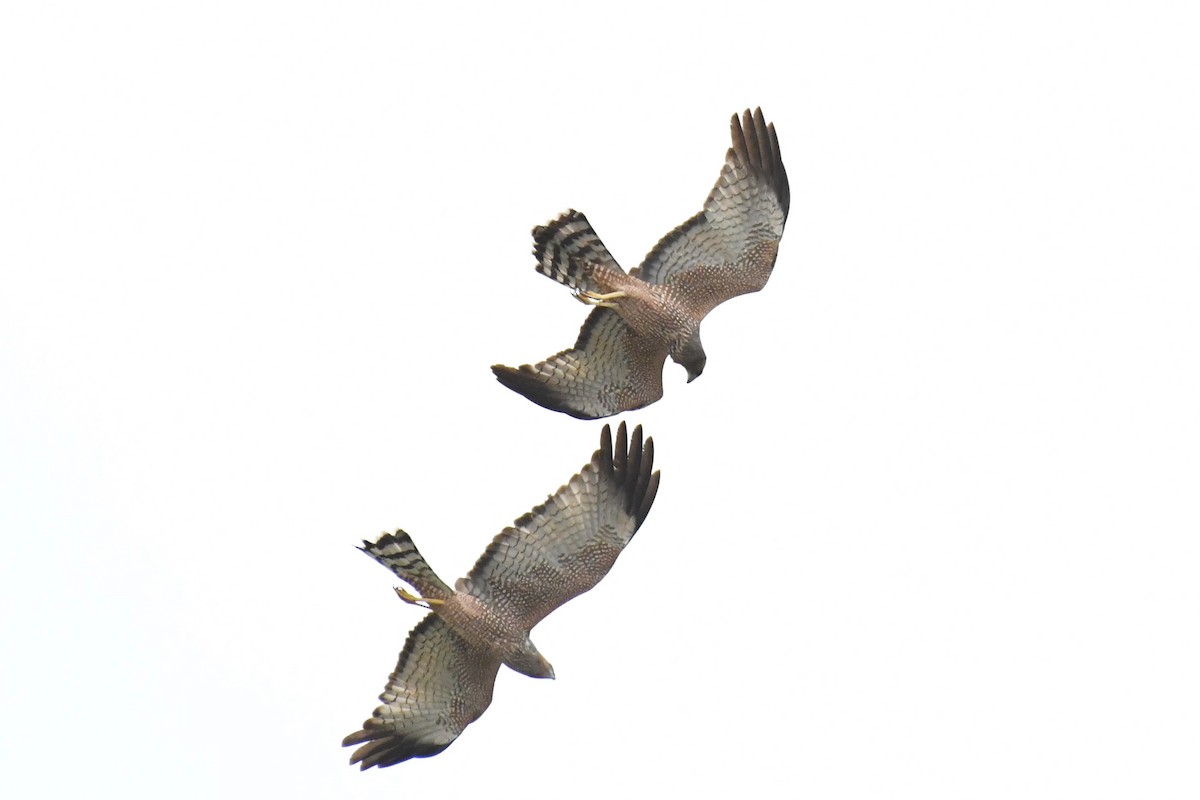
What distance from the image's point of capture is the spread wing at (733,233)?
1377cm

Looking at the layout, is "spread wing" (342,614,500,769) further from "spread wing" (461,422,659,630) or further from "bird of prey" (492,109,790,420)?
"bird of prey" (492,109,790,420)

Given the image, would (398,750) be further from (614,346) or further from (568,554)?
(614,346)

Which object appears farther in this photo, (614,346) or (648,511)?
(614,346)

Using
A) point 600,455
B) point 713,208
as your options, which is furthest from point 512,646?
point 713,208

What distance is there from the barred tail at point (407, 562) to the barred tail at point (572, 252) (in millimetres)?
2458

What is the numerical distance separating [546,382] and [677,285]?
1.30m

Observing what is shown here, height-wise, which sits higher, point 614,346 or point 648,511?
point 614,346

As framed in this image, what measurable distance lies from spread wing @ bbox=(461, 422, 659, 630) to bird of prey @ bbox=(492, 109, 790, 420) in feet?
3.40

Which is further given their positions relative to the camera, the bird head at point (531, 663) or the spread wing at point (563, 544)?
the bird head at point (531, 663)

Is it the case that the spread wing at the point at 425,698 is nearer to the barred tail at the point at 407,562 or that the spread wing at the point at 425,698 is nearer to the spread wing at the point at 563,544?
the barred tail at the point at 407,562

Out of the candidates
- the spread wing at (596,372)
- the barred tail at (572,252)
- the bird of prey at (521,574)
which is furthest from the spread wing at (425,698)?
the barred tail at (572,252)

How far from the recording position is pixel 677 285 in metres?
13.9

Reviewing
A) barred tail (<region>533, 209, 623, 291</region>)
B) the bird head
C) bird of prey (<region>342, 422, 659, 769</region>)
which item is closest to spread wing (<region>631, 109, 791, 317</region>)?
barred tail (<region>533, 209, 623, 291</region>)

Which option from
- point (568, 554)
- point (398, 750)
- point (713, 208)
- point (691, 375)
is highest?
point (713, 208)
